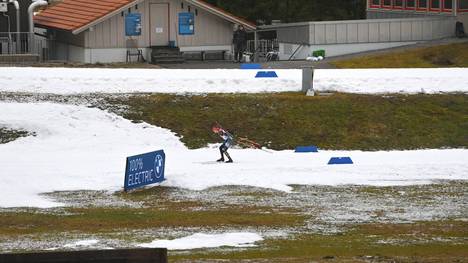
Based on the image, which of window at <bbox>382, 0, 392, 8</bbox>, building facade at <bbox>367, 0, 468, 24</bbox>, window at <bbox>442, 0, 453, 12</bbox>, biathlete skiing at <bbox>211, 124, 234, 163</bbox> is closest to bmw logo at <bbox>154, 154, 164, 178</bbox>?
biathlete skiing at <bbox>211, 124, 234, 163</bbox>

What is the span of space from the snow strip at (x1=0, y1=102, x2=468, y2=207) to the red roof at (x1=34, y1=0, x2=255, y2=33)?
532 inches

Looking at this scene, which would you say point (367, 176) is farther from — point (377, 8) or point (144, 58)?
point (377, 8)

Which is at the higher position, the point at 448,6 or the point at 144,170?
the point at 448,6

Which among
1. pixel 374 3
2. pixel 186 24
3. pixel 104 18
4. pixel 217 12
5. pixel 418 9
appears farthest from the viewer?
pixel 374 3

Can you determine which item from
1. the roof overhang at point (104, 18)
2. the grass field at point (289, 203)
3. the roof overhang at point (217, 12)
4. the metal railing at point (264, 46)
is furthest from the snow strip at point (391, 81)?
the metal railing at point (264, 46)

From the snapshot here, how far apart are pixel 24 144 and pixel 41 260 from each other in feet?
72.3

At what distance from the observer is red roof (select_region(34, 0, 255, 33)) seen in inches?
2119

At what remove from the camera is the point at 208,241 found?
24.6 metres

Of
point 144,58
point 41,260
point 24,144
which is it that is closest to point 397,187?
point 24,144

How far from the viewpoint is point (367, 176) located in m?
33.8

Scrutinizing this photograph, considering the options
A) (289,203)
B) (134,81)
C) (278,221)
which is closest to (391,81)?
(134,81)

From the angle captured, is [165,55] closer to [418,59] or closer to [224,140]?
[418,59]

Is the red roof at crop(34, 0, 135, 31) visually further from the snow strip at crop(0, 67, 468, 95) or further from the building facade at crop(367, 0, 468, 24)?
the building facade at crop(367, 0, 468, 24)

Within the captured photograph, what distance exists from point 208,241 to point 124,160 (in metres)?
12.0
